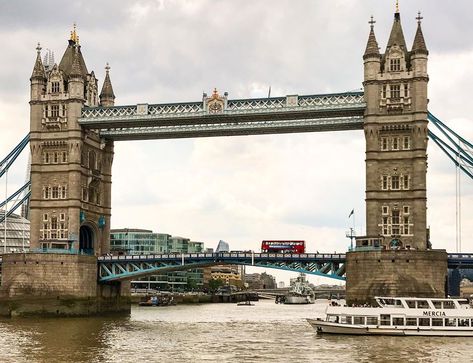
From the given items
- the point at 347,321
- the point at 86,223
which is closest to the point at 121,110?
the point at 86,223

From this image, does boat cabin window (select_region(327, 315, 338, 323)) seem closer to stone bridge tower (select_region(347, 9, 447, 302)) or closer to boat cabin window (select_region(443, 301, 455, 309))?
boat cabin window (select_region(443, 301, 455, 309))

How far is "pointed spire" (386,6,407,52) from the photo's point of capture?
94875mm

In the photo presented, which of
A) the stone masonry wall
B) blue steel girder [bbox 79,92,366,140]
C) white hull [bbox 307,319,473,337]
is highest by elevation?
blue steel girder [bbox 79,92,366,140]

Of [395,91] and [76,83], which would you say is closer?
[395,91]

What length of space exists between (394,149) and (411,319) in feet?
86.6

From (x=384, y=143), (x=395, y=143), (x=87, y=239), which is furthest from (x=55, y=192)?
(x=395, y=143)

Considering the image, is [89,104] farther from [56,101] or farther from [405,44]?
[405,44]

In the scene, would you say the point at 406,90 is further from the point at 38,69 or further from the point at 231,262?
the point at 38,69

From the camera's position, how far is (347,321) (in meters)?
73.1

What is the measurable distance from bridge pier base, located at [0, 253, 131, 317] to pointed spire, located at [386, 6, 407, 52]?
4470cm

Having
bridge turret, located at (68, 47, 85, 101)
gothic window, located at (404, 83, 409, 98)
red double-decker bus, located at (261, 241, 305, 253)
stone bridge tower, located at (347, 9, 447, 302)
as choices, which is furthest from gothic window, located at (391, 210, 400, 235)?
bridge turret, located at (68, 47, 85, 101)

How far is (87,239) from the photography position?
365ft

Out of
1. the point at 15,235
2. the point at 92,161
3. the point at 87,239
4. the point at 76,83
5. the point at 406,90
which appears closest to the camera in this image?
the point at 406,90

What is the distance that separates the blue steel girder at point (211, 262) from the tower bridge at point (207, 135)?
0.18 meters
